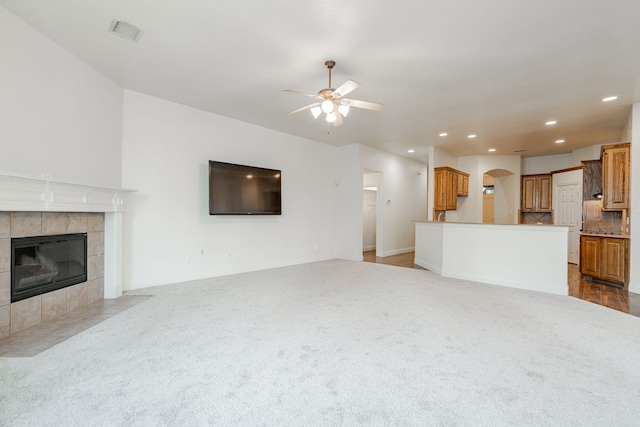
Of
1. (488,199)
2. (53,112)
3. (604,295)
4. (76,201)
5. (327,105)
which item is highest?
(327,105)

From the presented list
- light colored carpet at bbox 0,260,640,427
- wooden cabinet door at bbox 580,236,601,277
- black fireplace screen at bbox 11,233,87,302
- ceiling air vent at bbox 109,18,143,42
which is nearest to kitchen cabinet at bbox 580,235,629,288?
wooden cabinet door at bbox 580,236,601,277

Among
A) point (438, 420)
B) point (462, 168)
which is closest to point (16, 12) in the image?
point (438, 420)

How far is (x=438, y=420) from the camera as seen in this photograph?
61.6 inches

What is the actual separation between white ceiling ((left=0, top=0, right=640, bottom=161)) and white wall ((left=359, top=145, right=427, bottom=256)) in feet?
8.16

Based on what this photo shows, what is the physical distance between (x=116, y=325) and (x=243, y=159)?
3301 mm

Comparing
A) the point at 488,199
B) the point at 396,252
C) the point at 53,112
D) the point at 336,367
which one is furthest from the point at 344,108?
the point at 488,199

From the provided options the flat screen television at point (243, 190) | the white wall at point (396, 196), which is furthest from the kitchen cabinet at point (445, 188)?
the flat screen television at point (243, 190)

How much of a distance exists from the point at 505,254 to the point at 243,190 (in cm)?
452

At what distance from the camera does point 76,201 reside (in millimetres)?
3178

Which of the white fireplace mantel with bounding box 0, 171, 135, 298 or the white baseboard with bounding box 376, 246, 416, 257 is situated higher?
the white fireplace mantel with bounding box 0, 171, 135, 298

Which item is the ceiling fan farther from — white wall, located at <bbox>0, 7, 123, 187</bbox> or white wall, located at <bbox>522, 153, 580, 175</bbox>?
white wall, located at <bbox>522, 153, 580, 175</bbox>

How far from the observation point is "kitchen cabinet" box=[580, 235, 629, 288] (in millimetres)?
4511

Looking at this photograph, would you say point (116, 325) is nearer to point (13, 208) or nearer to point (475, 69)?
point (13, 208)

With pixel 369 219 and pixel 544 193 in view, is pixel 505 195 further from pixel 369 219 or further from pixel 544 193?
pixel 369 219
